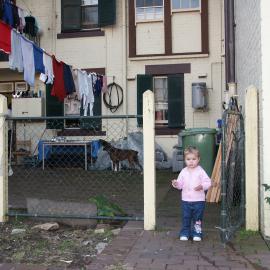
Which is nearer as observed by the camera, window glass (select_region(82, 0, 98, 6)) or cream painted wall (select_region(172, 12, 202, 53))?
cream painted wall (select_region(172, 12, 202, 53))

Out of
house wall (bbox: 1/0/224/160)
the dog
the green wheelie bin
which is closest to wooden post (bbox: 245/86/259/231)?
the green wheelie bin

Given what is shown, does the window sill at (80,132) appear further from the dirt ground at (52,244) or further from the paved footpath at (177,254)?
the paved footpath at (177,254)

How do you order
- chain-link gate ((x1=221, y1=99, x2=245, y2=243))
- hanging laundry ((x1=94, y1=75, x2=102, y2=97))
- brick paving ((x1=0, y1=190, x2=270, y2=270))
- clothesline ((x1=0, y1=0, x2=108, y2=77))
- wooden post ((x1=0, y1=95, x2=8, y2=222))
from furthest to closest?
hanging laundry ((x1=94, y1=75, x2=102, y2=97)) → clothesline ((x1=0, y1=0, x2=108, y2=77)) → wooden post ((x1=0, y1=95, x2=8, y2=222)) → chain-link gate ((x1=221, y1=99, x2=245, y2=243)) → brick paving ((x1=0, y1=190, x2=270, y2=270))

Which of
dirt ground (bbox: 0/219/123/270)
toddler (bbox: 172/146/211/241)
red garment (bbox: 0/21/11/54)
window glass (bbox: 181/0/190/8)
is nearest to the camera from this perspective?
dirt ground (bbox: 0/219/123/270)

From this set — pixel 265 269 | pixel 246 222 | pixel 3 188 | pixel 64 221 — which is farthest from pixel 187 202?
pixel 3 188

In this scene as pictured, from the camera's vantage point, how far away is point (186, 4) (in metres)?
15.5

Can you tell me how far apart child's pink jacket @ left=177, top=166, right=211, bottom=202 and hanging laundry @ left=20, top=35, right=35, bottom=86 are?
17.7 ft

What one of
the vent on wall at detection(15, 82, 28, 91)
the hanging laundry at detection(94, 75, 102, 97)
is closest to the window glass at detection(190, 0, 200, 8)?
the hanging laundry at detection(94, 75, 102, 97)

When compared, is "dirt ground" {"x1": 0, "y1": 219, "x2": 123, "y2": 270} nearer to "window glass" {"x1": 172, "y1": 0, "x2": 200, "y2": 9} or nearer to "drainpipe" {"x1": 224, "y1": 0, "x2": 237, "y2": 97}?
"drainpipe" {"x1": 224, "y1": 0, "x2": 237, "y2": 97}

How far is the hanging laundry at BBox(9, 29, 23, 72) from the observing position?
962cm

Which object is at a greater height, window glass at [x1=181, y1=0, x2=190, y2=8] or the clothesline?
window glass at [x1=181, y1=0, x2=190, y2=8]

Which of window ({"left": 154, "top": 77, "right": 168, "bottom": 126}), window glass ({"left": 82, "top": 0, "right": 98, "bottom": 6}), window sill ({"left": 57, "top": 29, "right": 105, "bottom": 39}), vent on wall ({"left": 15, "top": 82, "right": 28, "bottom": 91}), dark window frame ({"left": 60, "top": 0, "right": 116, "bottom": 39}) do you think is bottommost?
window ({"left": 154, "top": 77, "right": 168, "bottom": 126})

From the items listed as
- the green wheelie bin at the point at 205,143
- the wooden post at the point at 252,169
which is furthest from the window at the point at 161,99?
the wooden post at the point at 252,169

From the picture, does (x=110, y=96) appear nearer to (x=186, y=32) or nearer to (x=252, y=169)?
(x=186, y=32)
